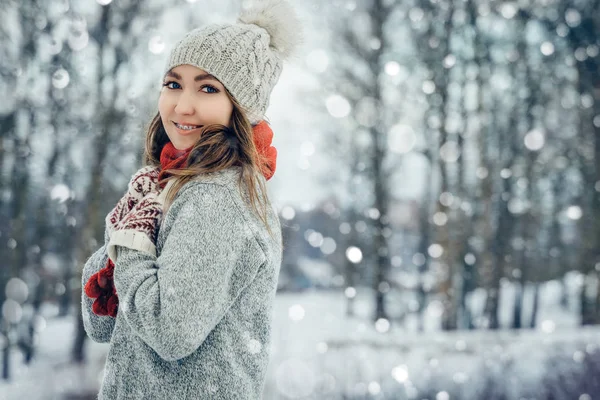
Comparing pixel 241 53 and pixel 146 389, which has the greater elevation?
pixel 241 53

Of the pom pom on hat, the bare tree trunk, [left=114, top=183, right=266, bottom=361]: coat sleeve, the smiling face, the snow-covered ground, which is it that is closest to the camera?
[left=114, top=183, right=266, bottom=361]: coat sleeve

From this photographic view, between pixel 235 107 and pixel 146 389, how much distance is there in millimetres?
717

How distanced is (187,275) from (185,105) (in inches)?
17.9

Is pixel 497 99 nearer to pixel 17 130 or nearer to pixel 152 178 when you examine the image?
pixel 17 130

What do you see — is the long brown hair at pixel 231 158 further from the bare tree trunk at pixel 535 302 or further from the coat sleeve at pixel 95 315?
the bare tree trunk at pixel 535 302

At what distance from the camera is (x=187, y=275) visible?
1.02 m

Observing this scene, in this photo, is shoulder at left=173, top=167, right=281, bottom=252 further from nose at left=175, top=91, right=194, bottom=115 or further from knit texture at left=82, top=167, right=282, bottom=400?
nose at left=175, top=91, right=194, bottom=115

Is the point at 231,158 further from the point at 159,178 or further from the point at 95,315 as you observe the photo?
the point at 95,315

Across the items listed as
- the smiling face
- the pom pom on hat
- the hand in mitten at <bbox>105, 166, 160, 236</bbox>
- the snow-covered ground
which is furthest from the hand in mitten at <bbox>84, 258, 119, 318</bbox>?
the snow-covered ground

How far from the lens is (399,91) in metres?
9.17

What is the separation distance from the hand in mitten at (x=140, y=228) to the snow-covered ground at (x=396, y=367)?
468 cm

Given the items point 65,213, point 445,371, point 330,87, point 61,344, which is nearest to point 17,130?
point 65,213

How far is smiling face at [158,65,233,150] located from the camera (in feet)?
4.17

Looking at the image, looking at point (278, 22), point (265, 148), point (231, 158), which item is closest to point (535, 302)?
point (278, 22)
